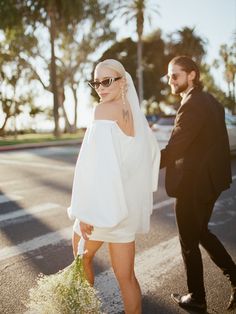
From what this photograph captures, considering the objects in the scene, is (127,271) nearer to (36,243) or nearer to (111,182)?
(111,182)

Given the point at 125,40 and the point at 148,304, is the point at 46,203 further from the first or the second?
the point at 125,40

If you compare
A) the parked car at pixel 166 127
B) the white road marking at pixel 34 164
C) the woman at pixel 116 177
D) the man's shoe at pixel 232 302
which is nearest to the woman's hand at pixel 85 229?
the woman at pixel 116 177

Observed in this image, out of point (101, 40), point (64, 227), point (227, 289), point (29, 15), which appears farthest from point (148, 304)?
point (101, 40)

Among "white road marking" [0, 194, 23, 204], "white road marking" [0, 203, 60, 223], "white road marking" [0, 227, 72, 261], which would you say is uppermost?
"white road marking" [0, 194, 23, 204]

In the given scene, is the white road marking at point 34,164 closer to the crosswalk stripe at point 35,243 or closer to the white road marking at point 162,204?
the white road marking at point 162,204

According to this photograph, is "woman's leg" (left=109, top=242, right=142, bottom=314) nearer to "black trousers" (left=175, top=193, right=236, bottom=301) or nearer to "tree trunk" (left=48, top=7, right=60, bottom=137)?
"black trousers" (left=175, top=193, right=236, bottom=301)

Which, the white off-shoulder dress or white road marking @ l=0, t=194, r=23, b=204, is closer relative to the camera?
the white off-shoulder dress

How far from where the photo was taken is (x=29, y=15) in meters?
32.2

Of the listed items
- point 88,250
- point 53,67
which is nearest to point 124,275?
point 88,250

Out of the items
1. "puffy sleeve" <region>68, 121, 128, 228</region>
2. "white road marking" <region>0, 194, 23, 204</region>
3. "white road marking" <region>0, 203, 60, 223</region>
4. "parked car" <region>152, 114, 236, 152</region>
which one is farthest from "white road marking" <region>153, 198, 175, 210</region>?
"parked car" <region>152, 114, 236, 152</region>

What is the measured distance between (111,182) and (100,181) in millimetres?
66

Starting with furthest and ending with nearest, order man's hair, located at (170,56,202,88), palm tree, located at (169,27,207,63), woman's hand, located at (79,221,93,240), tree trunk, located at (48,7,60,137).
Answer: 1. palm tree, located at (169,27,207,63)
2. tree trunk, located at (48,7,60,137)
3. man's hair, located at (170,56,202,88)
4. woman's hand, located at (79,221,93,240)

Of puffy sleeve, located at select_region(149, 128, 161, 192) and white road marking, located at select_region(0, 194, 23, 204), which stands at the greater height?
puffy sleeve, located at select_region(149, 128, 161, 192)

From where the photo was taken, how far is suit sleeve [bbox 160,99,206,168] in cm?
297
